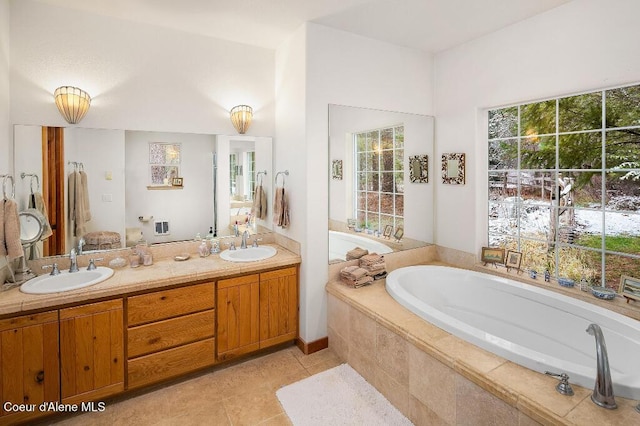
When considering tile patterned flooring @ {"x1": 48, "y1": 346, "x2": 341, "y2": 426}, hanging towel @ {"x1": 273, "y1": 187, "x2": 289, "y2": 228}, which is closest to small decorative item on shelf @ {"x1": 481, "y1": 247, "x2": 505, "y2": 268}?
tile patterned flooring @ {"x1": 48, "y1": 346, "x2": 341, "y2": 426}

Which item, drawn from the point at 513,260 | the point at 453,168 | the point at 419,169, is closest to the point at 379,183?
the point at 419,169

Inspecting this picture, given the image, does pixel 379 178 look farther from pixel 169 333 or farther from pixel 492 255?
pixel 169 333

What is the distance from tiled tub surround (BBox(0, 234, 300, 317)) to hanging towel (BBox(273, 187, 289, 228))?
20cm

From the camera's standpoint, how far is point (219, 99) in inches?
116

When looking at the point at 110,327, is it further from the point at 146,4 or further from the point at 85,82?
the point at 146,4

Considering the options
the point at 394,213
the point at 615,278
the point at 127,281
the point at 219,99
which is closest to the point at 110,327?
the point at 127,281

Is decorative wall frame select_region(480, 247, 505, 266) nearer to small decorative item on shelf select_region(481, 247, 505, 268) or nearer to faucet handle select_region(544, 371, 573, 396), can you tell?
small decorative item on shelf select_region(481, 247, 505, 268)

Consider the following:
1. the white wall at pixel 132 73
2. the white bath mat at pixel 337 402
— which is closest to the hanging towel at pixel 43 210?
the white wall at pixel 132 73

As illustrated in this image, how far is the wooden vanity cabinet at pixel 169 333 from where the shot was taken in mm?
2170

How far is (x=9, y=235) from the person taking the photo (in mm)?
1972

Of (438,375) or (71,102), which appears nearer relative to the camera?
(438,375)

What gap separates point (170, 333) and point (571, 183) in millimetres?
3335

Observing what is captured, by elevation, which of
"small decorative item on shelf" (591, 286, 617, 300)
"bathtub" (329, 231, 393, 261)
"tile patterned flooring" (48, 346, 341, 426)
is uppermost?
"bathtub" (329, 231, 393, 261)

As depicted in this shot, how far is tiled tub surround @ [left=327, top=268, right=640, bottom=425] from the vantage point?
4.28 feet
